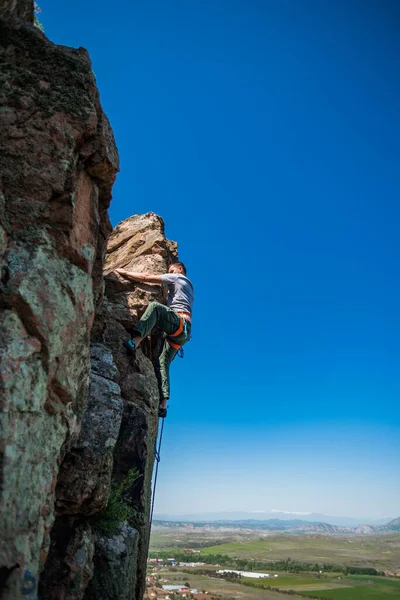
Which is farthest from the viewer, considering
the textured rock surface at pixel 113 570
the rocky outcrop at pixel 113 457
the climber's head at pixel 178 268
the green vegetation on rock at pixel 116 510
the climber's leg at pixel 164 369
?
the climber's head at pixel 178 268

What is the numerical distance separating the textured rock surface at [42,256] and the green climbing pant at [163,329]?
96.7 inches

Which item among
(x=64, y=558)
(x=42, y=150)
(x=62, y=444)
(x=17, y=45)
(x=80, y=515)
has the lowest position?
(x=64, y=558)

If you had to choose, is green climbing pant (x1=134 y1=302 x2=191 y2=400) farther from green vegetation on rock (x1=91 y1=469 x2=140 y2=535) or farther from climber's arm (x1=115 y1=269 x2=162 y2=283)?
green vegetation on rock (x1=91 y1=469 x2=140 y2=535)

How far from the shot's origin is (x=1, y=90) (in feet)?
20.4

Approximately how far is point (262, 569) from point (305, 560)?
34.3m

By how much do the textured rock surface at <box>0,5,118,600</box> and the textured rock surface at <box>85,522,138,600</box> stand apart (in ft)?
9.29

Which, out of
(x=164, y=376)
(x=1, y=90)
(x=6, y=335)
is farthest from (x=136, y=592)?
(x=1, y=90)

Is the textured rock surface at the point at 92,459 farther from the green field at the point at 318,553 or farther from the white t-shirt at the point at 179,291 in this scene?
the green field at the point at 318,553

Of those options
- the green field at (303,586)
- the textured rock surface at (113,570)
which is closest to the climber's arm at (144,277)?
the textured rock surface at (113,570)

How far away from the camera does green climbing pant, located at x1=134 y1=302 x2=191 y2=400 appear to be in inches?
402

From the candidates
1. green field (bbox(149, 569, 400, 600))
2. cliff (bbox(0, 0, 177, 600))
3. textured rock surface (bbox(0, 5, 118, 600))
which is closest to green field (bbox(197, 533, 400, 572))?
green field (bbox(149, 569, 400, 600))

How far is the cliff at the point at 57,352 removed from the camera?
4551 millimetres

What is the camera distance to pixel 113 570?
23.6 ft

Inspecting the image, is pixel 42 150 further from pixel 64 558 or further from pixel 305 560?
pixel 305 560
